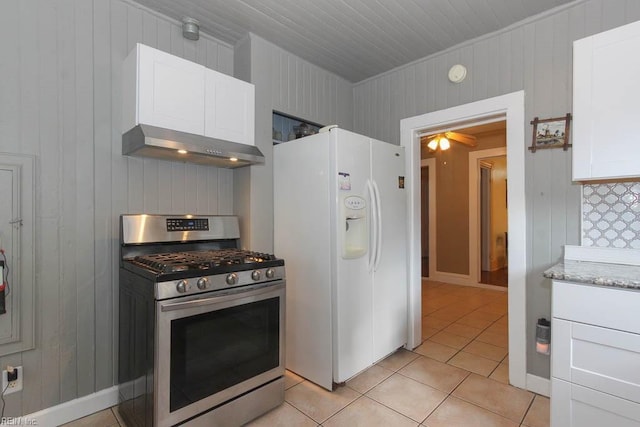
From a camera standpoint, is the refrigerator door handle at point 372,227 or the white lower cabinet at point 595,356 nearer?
the white lower cabinet at point 595,356

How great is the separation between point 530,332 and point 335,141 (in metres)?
1.90

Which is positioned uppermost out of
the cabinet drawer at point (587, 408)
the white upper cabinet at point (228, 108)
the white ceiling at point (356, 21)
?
the white ceiling at point (356, 21)

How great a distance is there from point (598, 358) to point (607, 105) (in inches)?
49.5

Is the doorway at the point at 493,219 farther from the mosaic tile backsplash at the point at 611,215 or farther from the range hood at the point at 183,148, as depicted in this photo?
the range hood at the point at 183,148

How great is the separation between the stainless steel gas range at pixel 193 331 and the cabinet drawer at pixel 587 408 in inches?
57.9

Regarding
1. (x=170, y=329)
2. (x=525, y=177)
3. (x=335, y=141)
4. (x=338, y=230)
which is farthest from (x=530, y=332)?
(x=170, y=329)

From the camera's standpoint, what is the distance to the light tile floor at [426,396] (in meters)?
1.84

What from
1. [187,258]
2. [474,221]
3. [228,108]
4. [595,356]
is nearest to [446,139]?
[474,221]

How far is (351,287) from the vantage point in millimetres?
2219

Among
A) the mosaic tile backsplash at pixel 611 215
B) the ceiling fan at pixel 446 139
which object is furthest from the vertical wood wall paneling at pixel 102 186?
the ceiling fan at pixel 446 139

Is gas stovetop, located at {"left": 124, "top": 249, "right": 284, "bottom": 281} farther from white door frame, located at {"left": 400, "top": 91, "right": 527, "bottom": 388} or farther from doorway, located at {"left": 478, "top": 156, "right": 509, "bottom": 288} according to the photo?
doorway, located at {"left": 478, "top": 156, "right": 509, "bottom": 288}

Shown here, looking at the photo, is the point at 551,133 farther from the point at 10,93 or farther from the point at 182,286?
the point at 10,93

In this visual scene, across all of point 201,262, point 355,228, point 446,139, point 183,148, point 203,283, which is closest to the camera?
point 203,283

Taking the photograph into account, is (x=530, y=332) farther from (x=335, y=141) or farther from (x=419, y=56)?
(x=419, y=56)
